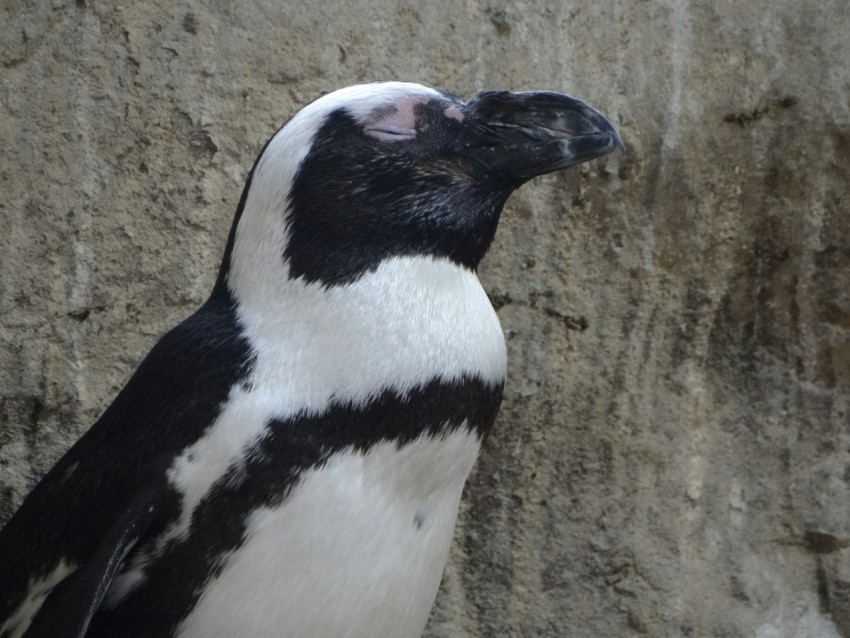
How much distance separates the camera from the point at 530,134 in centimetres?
126

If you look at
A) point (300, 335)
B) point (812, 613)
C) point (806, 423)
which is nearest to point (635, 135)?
point (806, 423)

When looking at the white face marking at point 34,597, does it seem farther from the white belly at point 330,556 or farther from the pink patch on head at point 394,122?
the pink patch on head at point 394,122

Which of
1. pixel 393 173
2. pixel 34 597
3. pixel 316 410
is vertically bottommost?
pixel 34 597

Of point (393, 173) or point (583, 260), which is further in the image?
point (583, 260)

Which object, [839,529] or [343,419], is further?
[839,529]

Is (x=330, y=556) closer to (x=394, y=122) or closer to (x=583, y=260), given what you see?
(x=394, y=122)

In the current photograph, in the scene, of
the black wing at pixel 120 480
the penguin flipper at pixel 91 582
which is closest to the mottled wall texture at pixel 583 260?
the black wing at pixel 120 480

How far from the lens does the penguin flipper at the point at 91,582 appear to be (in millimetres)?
1053

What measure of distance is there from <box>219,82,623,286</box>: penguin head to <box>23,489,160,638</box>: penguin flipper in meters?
0.28

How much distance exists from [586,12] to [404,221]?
0.95 m

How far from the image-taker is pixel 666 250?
1.94m

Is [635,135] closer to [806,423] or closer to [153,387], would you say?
[806,423]

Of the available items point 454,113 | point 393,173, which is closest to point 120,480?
point 393,173

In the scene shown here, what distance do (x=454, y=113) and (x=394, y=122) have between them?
0.24 feet
